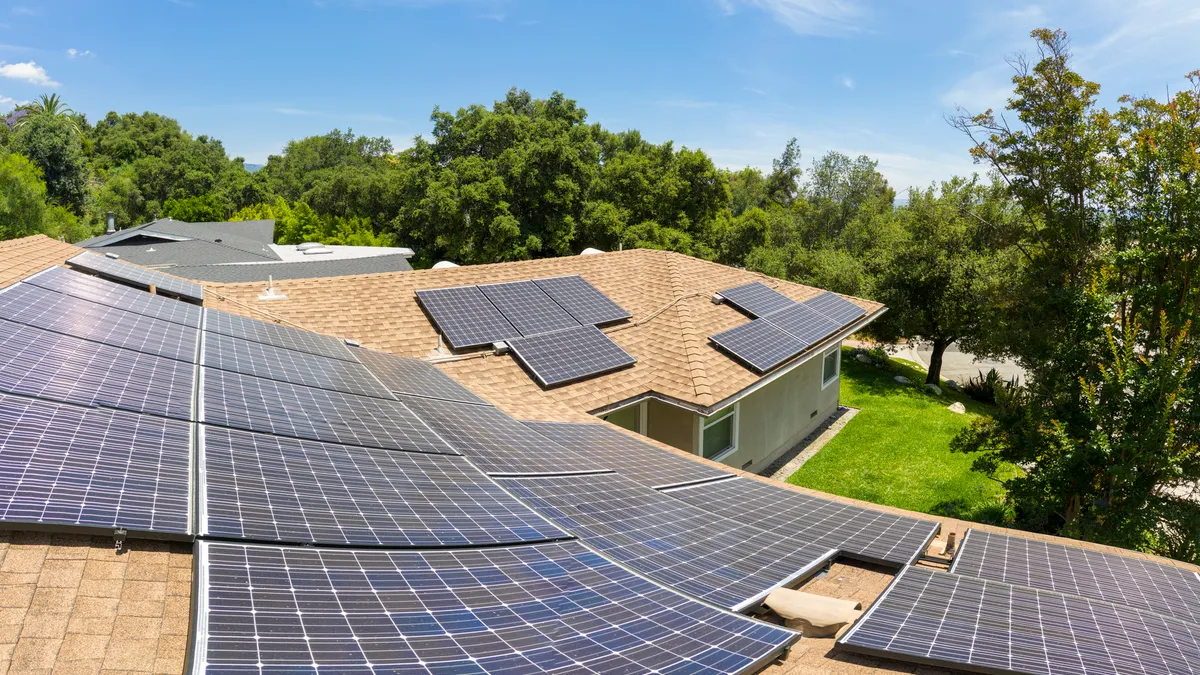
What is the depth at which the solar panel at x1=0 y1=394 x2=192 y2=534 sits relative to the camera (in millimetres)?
4727

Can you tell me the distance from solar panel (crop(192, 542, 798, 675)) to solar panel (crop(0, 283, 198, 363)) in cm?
499

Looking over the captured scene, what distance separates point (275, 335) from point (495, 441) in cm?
516

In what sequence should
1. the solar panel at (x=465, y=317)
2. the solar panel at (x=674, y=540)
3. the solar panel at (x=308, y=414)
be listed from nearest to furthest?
the solar panel at (x=674, y=540), the solar panel at (x=308, y=414), the solar panel at (x=465, y=317)

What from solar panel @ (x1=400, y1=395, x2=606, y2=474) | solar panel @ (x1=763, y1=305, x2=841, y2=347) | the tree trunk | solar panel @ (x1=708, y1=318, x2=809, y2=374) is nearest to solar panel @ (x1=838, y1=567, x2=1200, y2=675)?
solar panel @ (x1=400, y1=395, x2=606, y2=474)

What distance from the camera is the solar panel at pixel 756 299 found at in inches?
786

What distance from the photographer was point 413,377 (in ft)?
40.5

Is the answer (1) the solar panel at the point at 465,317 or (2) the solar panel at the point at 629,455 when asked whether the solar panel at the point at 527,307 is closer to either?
(1) the solar panel at the point at 465,317

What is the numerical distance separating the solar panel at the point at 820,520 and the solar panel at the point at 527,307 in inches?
295

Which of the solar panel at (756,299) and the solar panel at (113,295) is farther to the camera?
the solar panel at (756,299)

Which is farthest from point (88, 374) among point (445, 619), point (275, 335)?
point (275, 335)

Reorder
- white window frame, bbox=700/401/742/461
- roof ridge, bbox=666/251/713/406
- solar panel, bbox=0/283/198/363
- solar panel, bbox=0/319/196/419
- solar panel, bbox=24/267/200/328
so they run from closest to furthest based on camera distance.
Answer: solar panel, bbox=0/319/196/419 → solar panel, bbox=0/283/198/363 → solar panel, bbox=24/267/200/328 → roof ridge, bbox=666/251/713/406 → white window frame, bbox=700/401/742/461

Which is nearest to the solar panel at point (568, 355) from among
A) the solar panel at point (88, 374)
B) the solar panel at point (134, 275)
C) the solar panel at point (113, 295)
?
the solar panel at point (113, 295)

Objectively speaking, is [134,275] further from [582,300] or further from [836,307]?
[836,307]

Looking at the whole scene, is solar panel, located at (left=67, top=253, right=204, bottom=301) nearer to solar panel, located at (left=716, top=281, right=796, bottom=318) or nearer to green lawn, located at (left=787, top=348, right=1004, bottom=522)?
solar panel, located at (left=716, top=281, right=796, bottom=318)
